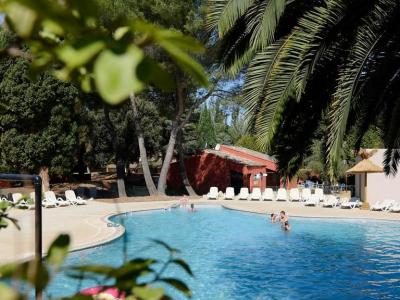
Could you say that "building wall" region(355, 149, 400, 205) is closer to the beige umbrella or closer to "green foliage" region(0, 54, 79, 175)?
the beige umbrella

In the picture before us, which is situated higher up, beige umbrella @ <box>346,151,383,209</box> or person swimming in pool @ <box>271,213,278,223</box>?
beige umbrella @ <box>346,151,383,209</box>

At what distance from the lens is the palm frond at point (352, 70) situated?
225 inches

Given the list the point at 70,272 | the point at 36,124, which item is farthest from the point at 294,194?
the point at 70,272

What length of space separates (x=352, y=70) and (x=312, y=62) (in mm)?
531

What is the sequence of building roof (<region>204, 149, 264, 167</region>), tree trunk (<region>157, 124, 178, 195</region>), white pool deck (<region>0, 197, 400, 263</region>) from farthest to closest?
1. building roof (<region>204, 149, 264, 167</region>)
2. tree trunk (<region>157, 124, 178, 195</region>)
3. white pool deck (<region>0, 197, 400, 263</region>)

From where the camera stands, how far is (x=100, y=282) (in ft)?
2.94

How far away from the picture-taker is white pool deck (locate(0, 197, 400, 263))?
12.8 m

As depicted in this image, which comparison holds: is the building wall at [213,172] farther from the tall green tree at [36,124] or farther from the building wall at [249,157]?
the tall green tree at [36,124]

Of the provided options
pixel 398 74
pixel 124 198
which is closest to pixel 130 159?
pixel 124 198

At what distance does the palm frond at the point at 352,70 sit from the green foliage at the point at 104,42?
5156mm

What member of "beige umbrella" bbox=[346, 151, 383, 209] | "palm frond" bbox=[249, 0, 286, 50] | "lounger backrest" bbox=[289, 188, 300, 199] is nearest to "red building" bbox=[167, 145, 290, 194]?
"lounger backrest" bbox=[289, 188, 300, 199]

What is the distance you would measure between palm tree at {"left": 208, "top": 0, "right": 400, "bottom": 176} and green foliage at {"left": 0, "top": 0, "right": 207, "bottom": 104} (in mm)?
5074

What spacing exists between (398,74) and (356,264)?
697cm

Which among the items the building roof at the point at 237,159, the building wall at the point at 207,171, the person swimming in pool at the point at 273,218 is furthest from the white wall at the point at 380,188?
the building wall at the point at 207,171
